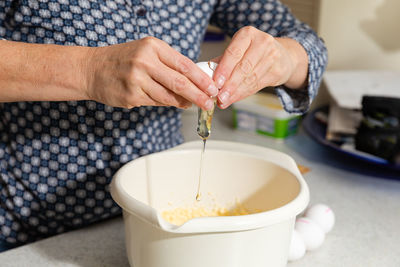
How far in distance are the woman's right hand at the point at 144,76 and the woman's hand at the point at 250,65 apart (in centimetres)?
4

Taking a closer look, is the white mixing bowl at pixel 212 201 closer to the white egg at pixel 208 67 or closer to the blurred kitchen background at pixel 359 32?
the white egg at pixel 208 67

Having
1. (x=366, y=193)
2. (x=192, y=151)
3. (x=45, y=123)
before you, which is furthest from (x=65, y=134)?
(x=366, y=193)

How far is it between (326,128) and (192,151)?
661 millimetres

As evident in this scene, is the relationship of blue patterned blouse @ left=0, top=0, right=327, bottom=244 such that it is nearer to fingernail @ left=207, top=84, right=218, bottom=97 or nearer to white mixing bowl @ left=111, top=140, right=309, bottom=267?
white mixing bowl @ left=111, top=140, right=309, bottom=267

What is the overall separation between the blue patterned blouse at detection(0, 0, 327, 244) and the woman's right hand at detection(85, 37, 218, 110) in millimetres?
173

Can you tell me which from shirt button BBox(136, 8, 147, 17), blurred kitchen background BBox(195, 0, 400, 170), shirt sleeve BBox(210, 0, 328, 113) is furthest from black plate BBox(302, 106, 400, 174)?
shirt button BBox(136, 8, 147, 17)

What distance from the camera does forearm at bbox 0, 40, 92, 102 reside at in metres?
0.67

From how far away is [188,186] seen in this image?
0.81m

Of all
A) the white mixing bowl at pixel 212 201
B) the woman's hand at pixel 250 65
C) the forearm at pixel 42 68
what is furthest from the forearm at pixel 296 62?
the forearm at pixel 42 68

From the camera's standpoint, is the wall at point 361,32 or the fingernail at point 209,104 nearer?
the fingernail at point 209,104

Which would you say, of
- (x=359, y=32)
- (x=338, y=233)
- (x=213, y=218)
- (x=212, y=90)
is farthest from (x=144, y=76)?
(x=359, y=32)

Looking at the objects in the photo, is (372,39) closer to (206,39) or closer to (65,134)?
(206,39)

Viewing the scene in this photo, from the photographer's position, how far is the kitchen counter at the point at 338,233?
79cm

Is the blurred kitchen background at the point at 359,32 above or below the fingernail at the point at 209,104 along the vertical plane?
below
